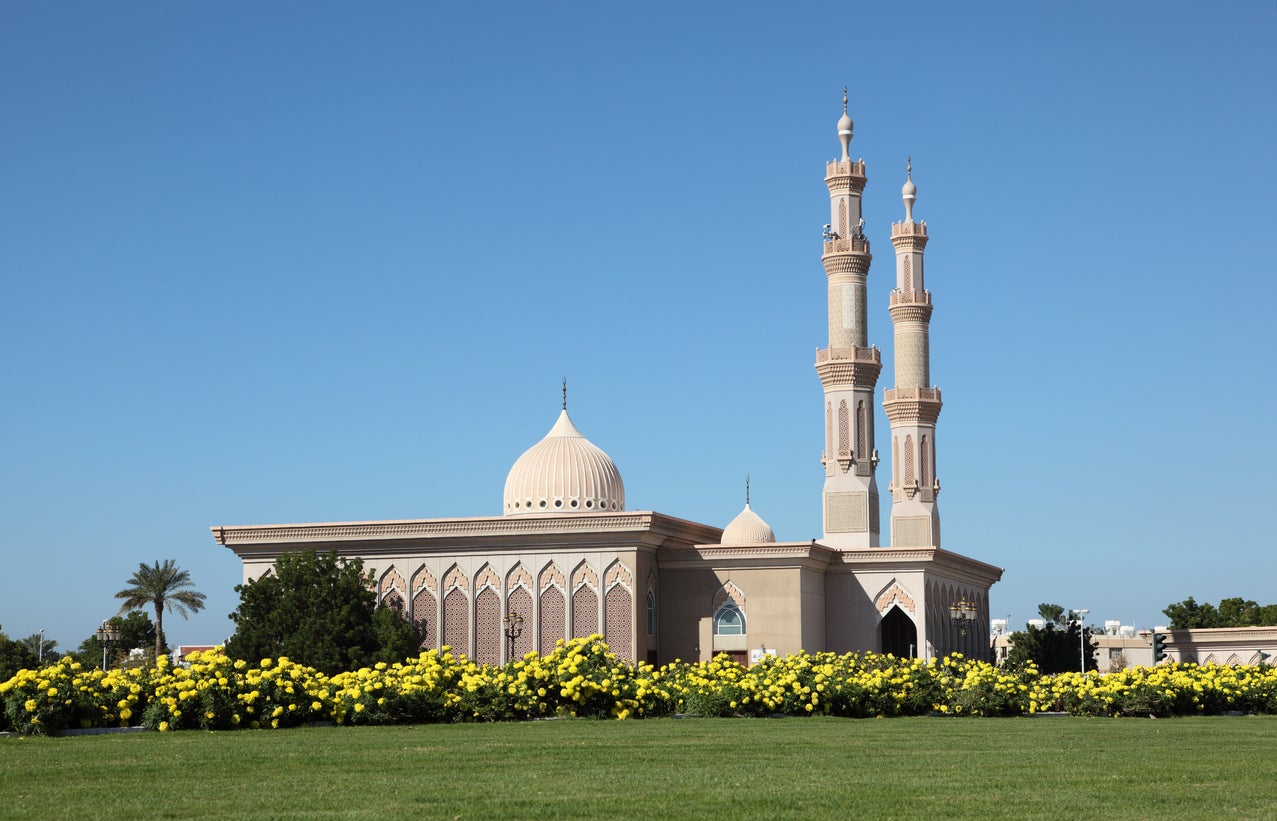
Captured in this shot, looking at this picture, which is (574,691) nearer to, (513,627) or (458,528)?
(513,627)

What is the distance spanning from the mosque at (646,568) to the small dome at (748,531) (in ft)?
2.60

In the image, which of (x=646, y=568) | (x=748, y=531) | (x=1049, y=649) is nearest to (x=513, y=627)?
(x=646, y=568)

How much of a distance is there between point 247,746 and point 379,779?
3.78 meters

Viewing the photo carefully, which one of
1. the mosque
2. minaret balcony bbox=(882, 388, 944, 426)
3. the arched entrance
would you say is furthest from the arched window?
minaret balcony bbox=(882, 388, 944, 426)

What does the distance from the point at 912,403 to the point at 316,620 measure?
70.8 ft

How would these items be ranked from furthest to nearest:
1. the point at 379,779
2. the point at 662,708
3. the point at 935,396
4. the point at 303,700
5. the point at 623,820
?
the point at 935,396, the point at 662,708, the point at 303,700, the point at 379,779, the point at 623,820

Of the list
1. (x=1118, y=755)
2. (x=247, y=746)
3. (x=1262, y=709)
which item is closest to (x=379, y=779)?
(x=247, y=746)

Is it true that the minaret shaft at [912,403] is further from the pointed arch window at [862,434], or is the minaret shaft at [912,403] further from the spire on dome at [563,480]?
the spire on dome at [563,480]

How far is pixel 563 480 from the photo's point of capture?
46.9 m

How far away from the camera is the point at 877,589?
1806 inches

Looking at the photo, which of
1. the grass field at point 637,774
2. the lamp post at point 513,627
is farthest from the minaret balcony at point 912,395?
the grass field at point 637,774

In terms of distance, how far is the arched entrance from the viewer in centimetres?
4909

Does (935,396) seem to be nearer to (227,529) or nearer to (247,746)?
(227,529)

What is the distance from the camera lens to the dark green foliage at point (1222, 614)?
82.4 meters
